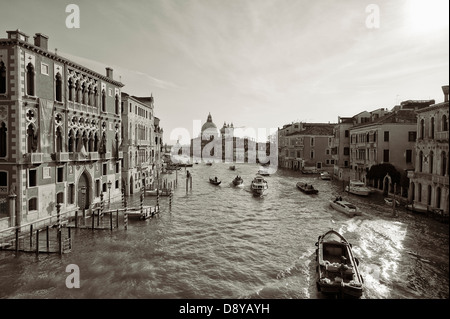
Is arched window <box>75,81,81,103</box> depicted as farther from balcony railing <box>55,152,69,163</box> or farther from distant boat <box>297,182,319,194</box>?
distant boat <box>297,182,319,194</box>

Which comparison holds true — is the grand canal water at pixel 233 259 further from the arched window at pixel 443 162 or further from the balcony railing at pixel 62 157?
the balcony railing at pixel 62 157

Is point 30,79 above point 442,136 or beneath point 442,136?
above

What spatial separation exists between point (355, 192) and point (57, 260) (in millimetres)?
32479

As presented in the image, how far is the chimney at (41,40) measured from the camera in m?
22.0

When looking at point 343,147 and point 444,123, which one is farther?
point 343,147

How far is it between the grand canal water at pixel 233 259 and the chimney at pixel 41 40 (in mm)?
13468

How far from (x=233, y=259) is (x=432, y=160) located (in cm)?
1948

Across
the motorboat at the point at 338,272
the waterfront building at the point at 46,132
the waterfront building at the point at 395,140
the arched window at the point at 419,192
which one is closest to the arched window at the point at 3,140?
the waterfront building at the point at 46,132

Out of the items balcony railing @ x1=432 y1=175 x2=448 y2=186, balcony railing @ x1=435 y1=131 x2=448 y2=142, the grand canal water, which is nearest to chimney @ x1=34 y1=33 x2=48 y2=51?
the grand canal water

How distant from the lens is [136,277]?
14.7m

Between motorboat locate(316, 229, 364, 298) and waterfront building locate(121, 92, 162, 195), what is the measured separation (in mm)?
24874

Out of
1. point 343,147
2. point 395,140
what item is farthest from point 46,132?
point 343,147

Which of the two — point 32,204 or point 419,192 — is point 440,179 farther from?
point 32,204

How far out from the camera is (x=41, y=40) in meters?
22.1
